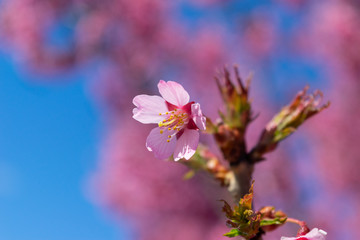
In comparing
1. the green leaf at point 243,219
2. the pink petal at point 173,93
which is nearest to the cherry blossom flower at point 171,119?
A: the pink petal at point 173,93

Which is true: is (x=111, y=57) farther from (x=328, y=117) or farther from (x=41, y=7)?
(x=328, y=117)

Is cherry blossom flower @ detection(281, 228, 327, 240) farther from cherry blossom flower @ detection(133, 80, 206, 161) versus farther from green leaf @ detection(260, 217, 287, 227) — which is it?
cherry blossom flower @ detection(133, 80, 206, 161)

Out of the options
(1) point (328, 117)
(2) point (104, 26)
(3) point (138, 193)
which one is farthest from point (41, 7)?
(1) point (328, 117)

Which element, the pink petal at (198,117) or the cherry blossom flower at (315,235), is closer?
the cherry blossom flower at (315,235)

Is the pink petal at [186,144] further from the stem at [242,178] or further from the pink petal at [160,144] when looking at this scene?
the stem at [242,178]

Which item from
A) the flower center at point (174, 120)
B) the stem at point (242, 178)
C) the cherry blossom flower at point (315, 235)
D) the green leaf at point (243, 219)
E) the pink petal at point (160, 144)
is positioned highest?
the flower center at point (174, 120)

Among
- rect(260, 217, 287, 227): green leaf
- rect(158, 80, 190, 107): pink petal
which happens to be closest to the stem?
rect(260, 217, 287, 227): green leaf

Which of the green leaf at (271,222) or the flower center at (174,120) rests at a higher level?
the flower center at (174,120)
